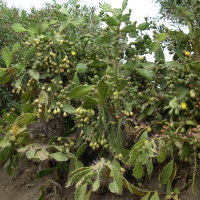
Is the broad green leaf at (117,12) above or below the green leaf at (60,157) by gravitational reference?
above

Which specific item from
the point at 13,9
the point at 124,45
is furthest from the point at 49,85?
the point at 13,9

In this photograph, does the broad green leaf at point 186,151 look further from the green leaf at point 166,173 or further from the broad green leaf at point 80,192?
the broad green leaf at point 80,192

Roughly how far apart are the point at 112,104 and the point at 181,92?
48 centimetres

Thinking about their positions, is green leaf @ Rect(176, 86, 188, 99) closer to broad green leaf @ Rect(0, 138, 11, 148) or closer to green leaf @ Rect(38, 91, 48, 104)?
green leaf @ Rect(38, 91, 48, 104)

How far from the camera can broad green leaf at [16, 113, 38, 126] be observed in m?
1.82

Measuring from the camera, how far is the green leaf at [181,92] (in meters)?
1.58

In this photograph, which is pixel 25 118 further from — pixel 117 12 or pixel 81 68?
pixel 117 12

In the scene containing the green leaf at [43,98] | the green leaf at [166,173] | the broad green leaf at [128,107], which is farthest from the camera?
the green leaf at [43,98]

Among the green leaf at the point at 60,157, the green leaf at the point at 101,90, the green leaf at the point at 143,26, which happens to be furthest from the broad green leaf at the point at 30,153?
the green leaf at the point at 143,26

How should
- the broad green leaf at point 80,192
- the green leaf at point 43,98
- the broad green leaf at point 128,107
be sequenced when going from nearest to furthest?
the broad green leaf at point 80,192, the broad green leaf at point 128,107, the green leaf at point 43,98

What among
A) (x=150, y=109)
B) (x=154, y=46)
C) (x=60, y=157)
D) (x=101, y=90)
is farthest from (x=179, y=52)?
(x=60, y=157)

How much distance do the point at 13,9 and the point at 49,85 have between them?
2527 mm

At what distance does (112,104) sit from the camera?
1.67m

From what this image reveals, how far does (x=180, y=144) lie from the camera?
1475mm
